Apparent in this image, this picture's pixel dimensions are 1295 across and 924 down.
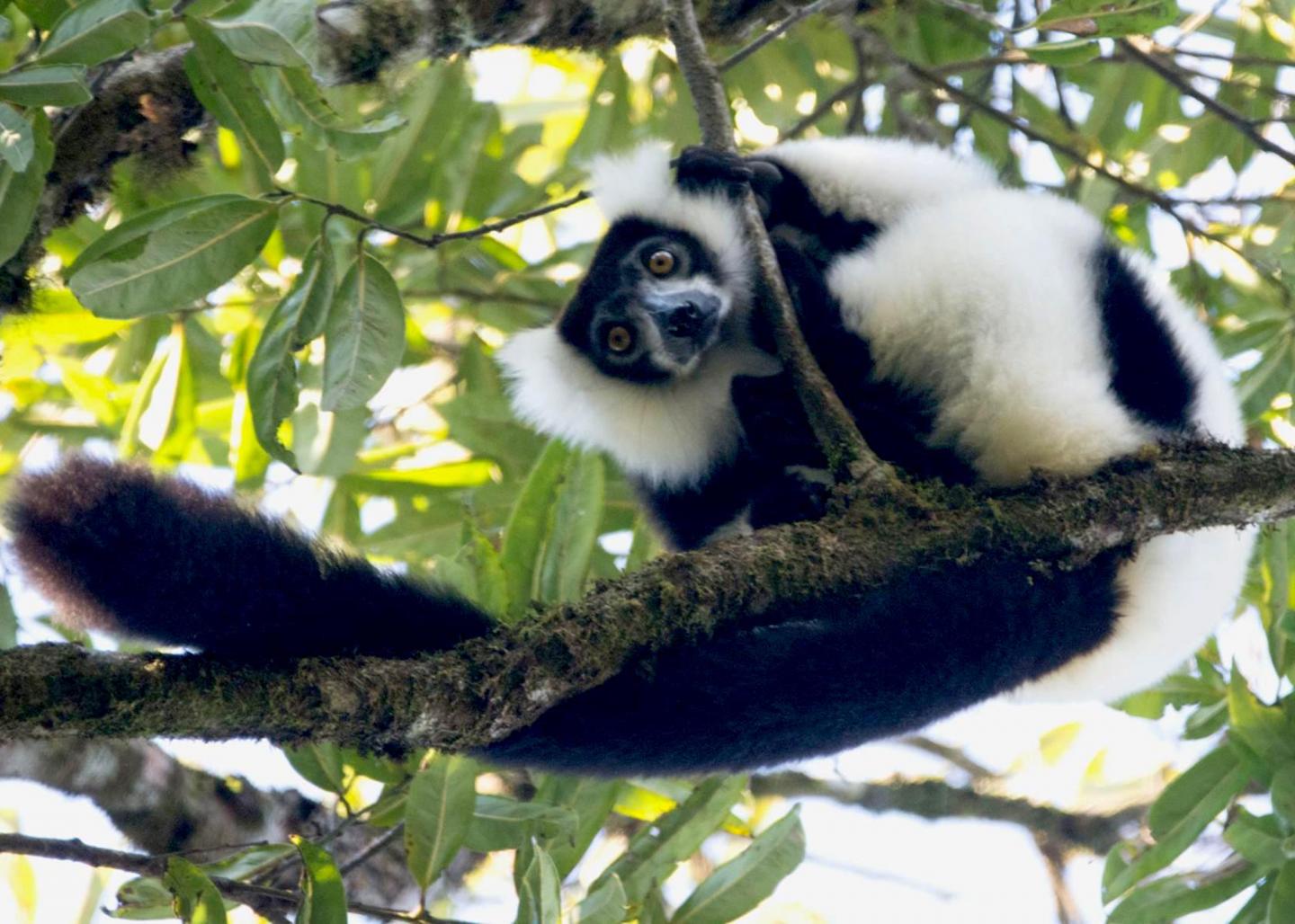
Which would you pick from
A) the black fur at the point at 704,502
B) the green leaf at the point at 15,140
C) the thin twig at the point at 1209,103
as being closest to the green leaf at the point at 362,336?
the green leaf at the point at 15,140

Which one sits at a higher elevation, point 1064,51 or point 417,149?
point 1064,51

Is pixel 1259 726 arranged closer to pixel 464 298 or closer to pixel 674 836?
pixel 674 836

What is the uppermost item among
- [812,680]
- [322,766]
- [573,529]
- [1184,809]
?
[812,680]

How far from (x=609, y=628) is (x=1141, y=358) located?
1.76 m

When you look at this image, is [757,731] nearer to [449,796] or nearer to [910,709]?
[910,709]

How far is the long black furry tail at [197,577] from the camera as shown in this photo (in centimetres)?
201

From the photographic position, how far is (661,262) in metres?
4.15

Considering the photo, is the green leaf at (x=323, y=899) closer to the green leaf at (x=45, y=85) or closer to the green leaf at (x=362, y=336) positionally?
the green leaf at (x=362, y=336)

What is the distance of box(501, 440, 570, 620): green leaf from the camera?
11.6ft

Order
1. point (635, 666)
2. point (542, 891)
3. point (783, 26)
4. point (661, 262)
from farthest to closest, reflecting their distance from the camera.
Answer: point (661, 262) → point (783, 26) → point (542, 891) → point (635, 666)

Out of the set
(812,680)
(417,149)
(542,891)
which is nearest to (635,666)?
(812,680)

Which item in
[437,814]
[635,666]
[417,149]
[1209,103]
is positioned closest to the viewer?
[635,666]

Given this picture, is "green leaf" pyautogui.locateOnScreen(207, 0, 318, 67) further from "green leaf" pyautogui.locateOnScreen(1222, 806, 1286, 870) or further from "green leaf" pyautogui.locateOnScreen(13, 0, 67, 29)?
"green leaf" pyautogui.locateOnScreen(1222, 806, 1286, 870)

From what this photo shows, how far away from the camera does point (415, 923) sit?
2830 mm
